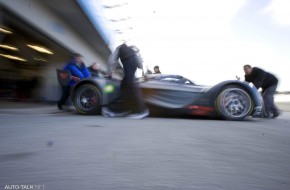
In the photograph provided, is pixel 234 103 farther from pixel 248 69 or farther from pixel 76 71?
pixel 76 71

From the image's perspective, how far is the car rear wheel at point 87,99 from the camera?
569 centimetres

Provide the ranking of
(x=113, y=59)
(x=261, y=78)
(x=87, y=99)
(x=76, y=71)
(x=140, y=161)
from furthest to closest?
(x=76, y=71) → (x=261, y=78) → (x=87, y=99) → (x=113, y=59) → (x=140, y=161)

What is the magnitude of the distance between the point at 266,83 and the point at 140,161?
19.6 ft

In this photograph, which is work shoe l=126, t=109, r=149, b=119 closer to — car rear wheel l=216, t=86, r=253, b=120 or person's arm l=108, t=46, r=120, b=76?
person's arm l=108, t=46, r=120, b=76

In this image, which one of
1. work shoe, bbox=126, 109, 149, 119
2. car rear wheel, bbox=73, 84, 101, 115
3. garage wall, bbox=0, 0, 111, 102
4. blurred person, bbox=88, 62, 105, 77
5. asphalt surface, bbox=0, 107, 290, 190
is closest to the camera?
asphalt surface, bbox=0, 107, 290, 190

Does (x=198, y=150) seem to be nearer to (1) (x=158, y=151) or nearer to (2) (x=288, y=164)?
(1) (x=158, y=151)

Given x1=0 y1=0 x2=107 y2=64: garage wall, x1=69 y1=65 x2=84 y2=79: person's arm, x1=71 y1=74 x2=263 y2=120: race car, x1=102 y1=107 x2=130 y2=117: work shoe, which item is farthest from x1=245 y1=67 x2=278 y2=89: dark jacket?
x1=0 y1=0 x2=107 y2=64: garage wall

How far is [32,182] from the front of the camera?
57.8 inches

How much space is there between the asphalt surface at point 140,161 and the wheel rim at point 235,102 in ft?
7.72

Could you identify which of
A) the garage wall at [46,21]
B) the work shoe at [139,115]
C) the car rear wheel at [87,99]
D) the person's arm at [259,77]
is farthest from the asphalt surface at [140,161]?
the garage wall at [46,21]

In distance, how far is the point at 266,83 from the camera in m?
7.07

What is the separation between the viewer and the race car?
534 cm

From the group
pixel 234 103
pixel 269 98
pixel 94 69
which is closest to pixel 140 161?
pixel 234 103

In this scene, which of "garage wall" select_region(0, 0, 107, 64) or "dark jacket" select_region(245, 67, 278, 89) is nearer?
"dark jacket" select_region(245, 67, 278, 89)
